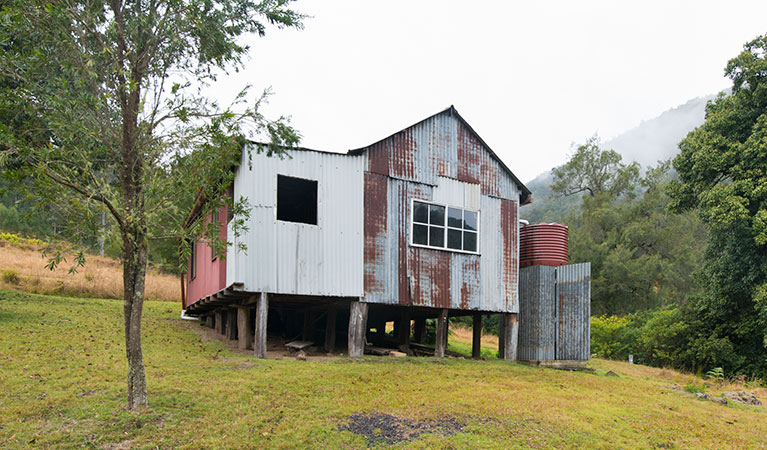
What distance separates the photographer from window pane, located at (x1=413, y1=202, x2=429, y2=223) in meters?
15.6

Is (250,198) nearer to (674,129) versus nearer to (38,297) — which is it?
(38,297)

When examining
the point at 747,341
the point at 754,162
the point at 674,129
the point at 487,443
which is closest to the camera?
the point at 487,443

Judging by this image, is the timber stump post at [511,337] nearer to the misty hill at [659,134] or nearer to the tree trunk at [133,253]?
the tree trunk at [133,253]

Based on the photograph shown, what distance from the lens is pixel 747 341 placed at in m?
21.6

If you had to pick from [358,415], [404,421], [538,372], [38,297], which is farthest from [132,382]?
[38,297]

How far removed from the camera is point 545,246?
57.1 ft

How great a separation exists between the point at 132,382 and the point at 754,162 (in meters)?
20.3

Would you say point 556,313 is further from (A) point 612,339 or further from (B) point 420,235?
(A) point 612,339

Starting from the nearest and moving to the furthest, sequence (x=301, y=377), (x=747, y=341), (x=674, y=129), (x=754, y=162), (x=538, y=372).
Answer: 1. (x=301, y=377)
2. (x=538, y=372)
3. (x=754, y=162)
4. (x=747, y=341)
5. (x=674, y=129)

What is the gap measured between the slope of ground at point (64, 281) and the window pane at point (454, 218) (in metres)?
16.0

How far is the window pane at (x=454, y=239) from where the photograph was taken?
16031 millimetres

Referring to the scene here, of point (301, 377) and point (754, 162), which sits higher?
point (754, 162)

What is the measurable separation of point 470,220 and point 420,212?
1.71m

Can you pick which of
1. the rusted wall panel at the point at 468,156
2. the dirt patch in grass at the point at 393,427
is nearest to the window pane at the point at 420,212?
the rusted wall panel at the point at 468,156
